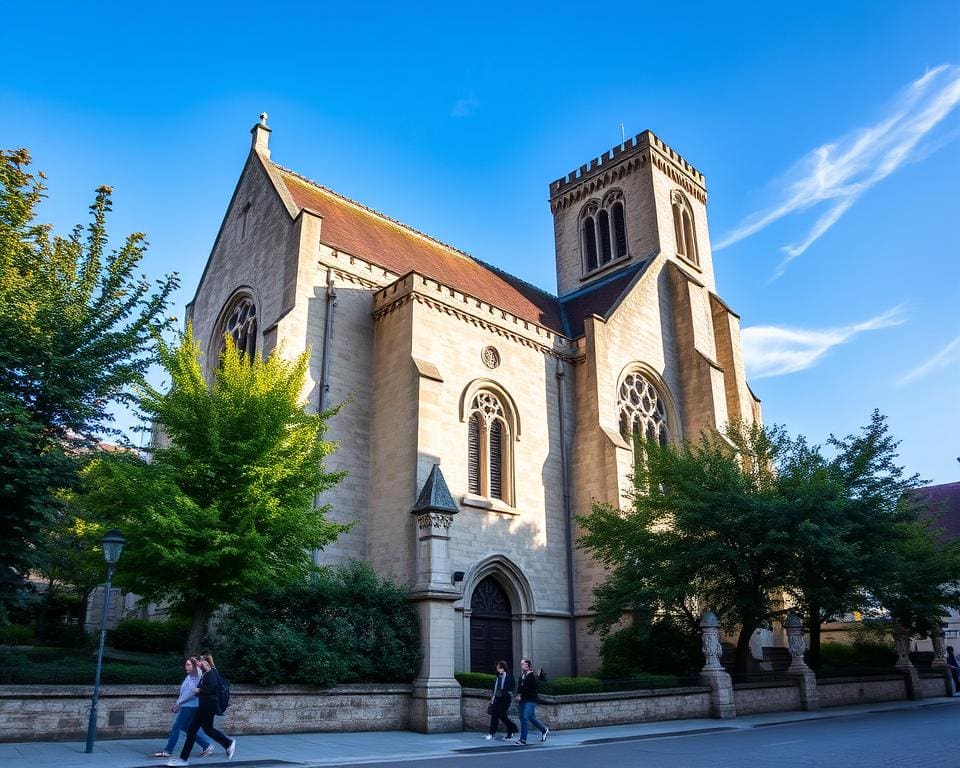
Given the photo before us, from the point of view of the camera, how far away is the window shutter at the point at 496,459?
76.8 feet

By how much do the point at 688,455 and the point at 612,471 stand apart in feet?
9.75

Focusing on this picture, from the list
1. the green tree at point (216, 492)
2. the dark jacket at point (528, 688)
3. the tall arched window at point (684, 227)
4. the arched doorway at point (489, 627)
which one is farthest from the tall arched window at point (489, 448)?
the tall arched window at point (684, 227)

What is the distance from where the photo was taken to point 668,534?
20594 millimetres

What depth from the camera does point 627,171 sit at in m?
37.1

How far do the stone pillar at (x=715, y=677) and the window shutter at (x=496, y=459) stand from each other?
7.21 meters

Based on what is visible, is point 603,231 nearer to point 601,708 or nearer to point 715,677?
point 715,677

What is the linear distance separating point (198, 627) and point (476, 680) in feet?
20.3

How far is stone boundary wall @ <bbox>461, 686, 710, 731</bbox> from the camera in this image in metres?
15.6

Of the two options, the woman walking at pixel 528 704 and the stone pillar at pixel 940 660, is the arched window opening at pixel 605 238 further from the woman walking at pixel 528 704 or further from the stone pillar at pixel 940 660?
the woman walking at pixel 528 704

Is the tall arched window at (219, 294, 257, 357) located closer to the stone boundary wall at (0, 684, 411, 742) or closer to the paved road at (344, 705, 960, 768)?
the stone boundary wall at (0, 684, 411, 742)

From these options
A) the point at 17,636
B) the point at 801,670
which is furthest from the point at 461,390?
the point at 17,636

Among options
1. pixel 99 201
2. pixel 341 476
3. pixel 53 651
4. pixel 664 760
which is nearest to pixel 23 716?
pixel 53 651

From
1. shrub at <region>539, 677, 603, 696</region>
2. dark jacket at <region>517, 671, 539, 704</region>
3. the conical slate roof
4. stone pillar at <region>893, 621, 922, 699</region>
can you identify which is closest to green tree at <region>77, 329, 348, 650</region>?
the conical slate roof

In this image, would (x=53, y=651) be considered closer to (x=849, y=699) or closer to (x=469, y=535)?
(x=469, y=535)
